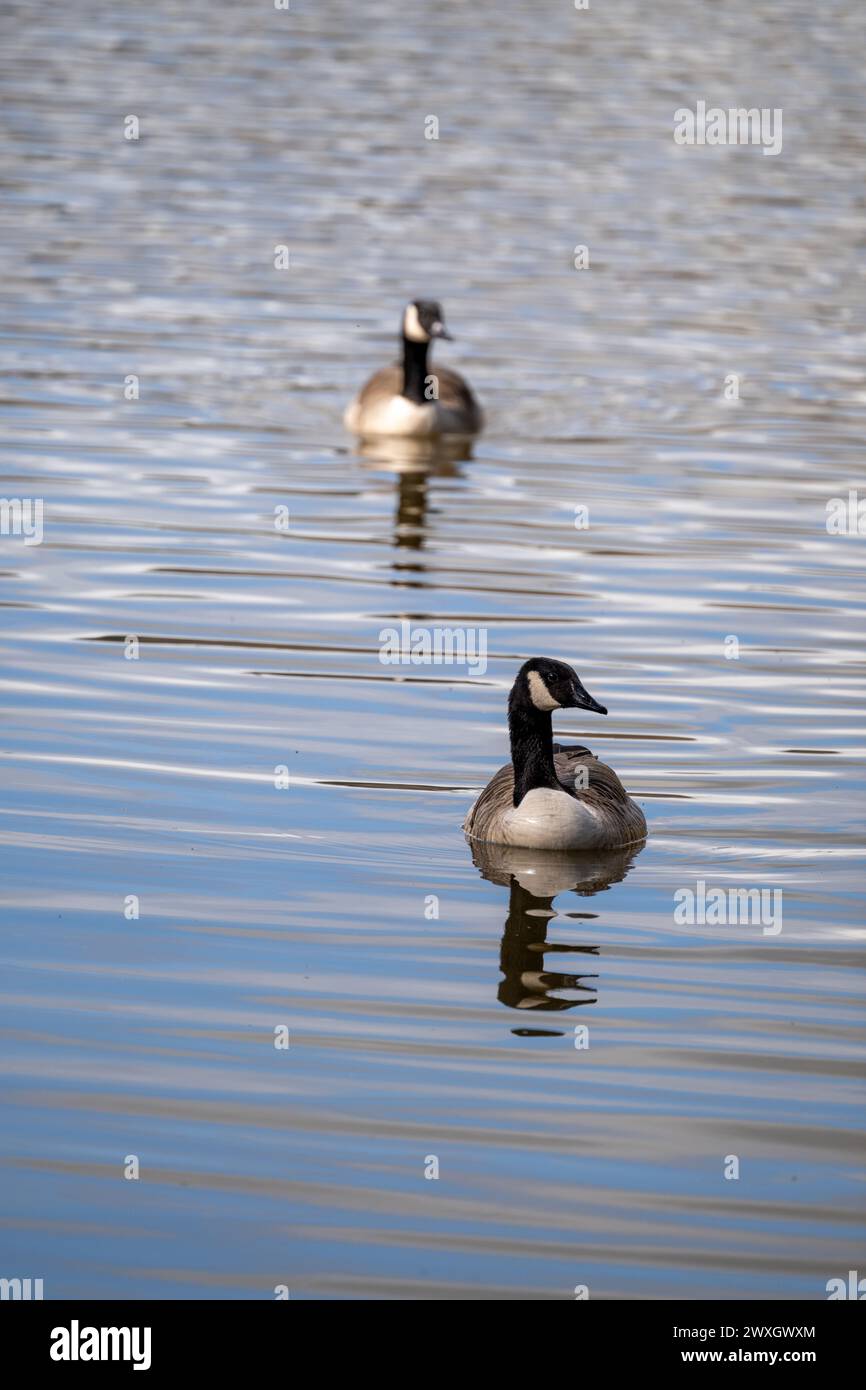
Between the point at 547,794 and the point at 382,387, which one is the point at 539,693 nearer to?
the point at 547,794

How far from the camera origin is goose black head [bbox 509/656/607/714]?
35.9 feet

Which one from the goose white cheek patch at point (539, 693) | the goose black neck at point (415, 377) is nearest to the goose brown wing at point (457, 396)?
the goose black neck at point (415, 377)

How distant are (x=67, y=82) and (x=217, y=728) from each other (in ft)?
99.4

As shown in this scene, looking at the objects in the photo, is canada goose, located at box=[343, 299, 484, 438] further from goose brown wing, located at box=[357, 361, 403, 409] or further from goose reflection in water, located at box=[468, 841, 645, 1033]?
goose reflection in water, located at box=[468, 841, 645, 1033]

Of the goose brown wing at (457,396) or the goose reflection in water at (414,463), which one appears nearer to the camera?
the goose reflection in water at (414,463)

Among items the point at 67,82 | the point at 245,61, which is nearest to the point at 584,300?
the point at 67,82

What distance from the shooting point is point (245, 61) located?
146ft

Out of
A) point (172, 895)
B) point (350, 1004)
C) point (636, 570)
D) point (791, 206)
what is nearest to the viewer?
point (350, 1004)

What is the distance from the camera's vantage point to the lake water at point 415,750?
753 centimetres

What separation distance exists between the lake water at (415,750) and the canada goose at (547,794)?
Result: 16 cm

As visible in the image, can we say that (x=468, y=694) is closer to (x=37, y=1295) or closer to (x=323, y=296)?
(x=37, y=1295)

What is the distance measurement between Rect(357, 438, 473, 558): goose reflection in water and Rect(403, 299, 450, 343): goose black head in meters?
1.11

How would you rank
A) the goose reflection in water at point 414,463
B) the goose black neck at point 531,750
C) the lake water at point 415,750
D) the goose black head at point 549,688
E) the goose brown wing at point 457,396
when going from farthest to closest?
the goose brown wing at point 457,396, the goose reflection in water at point 414,463, the goose black neck at point 531,750, the goose black head at point 549,688, the lake water at point 415,750

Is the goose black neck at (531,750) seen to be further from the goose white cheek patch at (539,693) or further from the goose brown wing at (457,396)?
the goose brown wing at (457,396)
